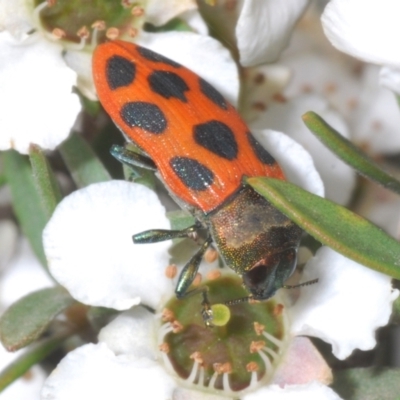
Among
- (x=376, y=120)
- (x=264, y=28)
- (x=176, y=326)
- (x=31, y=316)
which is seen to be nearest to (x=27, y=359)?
(x=31, y=316)

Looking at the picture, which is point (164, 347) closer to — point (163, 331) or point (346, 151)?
point (163, 331)

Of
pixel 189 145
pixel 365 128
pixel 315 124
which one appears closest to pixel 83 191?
pixel 189 145

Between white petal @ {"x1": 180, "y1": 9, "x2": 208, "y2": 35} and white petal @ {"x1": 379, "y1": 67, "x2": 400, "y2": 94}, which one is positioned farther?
white petal @ {"x1": 180, "y1": 9, "x2": 208, "y2": 35}

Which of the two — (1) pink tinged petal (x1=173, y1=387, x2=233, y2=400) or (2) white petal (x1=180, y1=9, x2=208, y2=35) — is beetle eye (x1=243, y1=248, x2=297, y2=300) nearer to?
(1) pink tinged petal (x1=173, y1=387, x2=233, y2=400)

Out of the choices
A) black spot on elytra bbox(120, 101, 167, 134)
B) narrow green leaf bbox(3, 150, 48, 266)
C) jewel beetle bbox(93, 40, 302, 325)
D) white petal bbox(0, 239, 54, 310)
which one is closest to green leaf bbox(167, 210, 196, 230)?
jewel beetle bbox(93, 40, 302, 325)

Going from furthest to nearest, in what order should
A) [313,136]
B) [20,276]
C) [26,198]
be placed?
[20,276] → [313,136] → [26,198]

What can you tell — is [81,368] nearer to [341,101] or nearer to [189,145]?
[189,145]

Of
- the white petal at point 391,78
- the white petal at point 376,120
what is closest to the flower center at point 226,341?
the white petal at point 391,78
